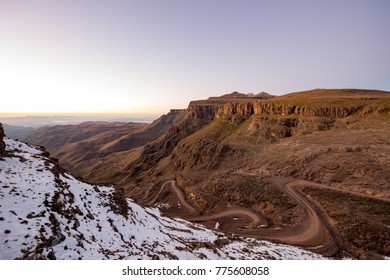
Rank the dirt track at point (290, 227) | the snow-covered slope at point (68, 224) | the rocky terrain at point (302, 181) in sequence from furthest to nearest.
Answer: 1. the rocky terrain at point (302, 181)
2. the dirt track at point (290, 227)
3. the snow-covered slope at point (68, 224)

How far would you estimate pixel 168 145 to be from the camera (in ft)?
432

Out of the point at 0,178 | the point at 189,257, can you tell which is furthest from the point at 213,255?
the point at 0,178

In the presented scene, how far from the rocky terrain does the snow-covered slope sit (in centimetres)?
1429

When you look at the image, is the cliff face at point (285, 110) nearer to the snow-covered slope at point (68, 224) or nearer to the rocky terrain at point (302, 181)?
the rocky terrain at point (302, 181)

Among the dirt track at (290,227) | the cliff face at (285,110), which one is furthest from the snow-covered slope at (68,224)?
the cliff face at (285,110)

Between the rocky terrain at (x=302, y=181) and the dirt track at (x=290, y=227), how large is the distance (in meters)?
0.16

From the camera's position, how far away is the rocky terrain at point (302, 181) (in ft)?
115

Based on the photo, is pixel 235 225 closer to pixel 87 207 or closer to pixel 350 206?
pixel 350 206

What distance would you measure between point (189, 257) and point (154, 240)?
3.49m

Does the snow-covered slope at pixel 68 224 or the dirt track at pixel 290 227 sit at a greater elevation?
the snow-covered slope at pixel 68 224

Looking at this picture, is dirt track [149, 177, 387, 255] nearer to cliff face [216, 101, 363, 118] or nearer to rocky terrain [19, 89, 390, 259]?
rocky terrain [19, 89, 390, 259]

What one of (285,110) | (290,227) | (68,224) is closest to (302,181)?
(290,227)

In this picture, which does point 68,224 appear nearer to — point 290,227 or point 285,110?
point 290,227

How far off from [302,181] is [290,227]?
602 inches
